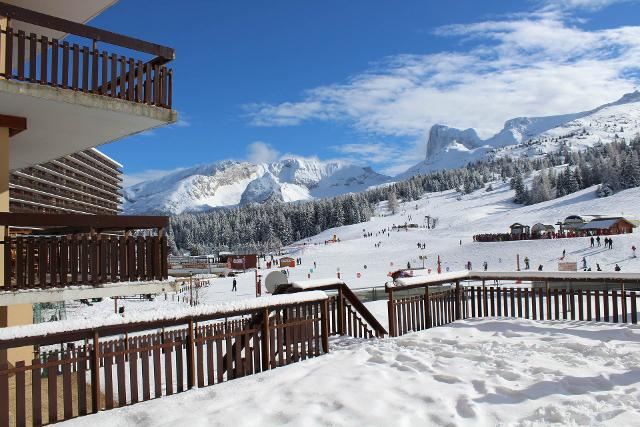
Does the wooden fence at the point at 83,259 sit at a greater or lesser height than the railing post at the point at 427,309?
greater

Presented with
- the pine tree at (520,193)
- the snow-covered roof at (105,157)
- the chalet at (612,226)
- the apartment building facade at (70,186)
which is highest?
the pine tree at (520,193)

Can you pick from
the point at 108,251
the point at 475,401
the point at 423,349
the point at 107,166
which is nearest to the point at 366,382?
the point at 475,401

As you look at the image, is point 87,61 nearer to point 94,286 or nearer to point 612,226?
point 94,286

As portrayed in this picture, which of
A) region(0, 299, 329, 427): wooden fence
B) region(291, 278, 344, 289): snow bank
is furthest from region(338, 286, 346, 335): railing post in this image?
region(0, 299, 329, 427): wooden fence

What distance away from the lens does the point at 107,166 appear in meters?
51.4

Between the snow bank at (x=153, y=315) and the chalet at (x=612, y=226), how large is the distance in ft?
239

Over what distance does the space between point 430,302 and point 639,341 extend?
4480mm

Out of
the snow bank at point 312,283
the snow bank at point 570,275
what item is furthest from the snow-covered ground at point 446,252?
the snow bank at point 570,275

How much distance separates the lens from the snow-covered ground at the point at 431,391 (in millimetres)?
6086

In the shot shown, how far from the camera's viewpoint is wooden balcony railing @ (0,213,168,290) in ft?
24.2

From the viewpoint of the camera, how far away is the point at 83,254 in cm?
773

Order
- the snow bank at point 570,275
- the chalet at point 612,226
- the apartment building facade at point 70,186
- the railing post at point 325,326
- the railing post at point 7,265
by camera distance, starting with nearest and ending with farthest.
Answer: the railing post at point 7,265 → the railing post at point 325,326 → the snow bank at point 570,275 → the apartment building facade at point 70,186 → the chalet at point 612,226

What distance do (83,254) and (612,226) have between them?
259ft

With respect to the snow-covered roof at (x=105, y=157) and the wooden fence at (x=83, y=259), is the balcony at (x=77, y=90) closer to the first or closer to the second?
the wooden fence at (x=83, y=259)
